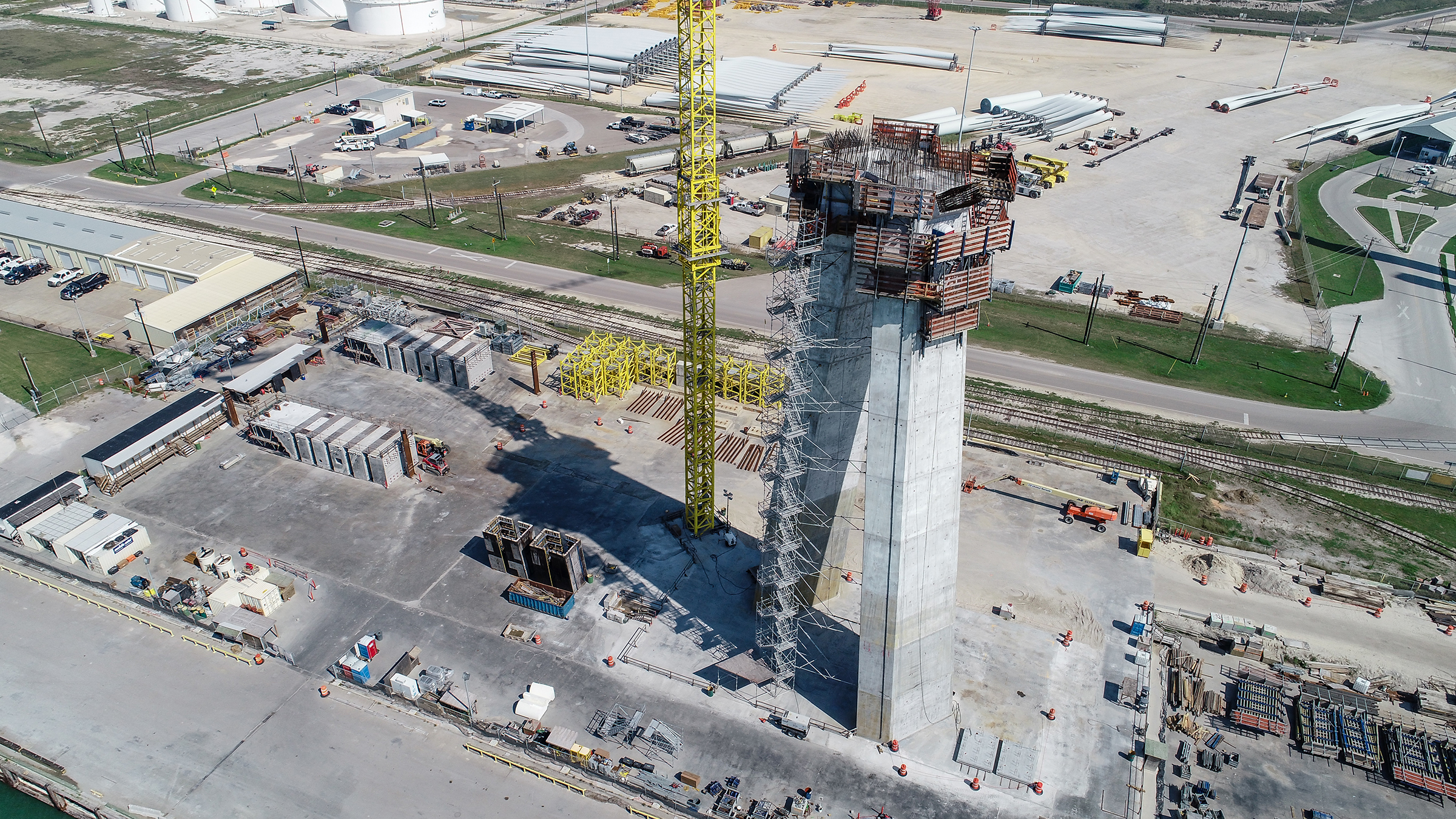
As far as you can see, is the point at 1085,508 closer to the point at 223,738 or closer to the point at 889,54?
the point at 223,738

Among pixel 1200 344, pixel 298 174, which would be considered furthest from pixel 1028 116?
pixel 298 174

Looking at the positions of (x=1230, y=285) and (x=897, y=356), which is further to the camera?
(x=1230, y=285)

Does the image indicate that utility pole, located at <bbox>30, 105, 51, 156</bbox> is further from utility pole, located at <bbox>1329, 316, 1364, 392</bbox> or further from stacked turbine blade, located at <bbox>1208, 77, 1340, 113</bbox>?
stacked turbine blade, located at <bbox>1208, 77, 1340, 113</bbox>

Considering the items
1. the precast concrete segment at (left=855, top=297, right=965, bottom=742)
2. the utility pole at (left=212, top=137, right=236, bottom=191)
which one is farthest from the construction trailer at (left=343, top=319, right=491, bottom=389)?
the utility pole at (left=212, top=137, right=236, bottom=191)

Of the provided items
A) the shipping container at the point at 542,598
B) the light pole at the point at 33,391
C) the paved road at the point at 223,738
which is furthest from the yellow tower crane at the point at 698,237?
the light pole at the point at 33,391

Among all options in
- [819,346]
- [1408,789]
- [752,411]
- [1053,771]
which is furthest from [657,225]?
[1408,789]
